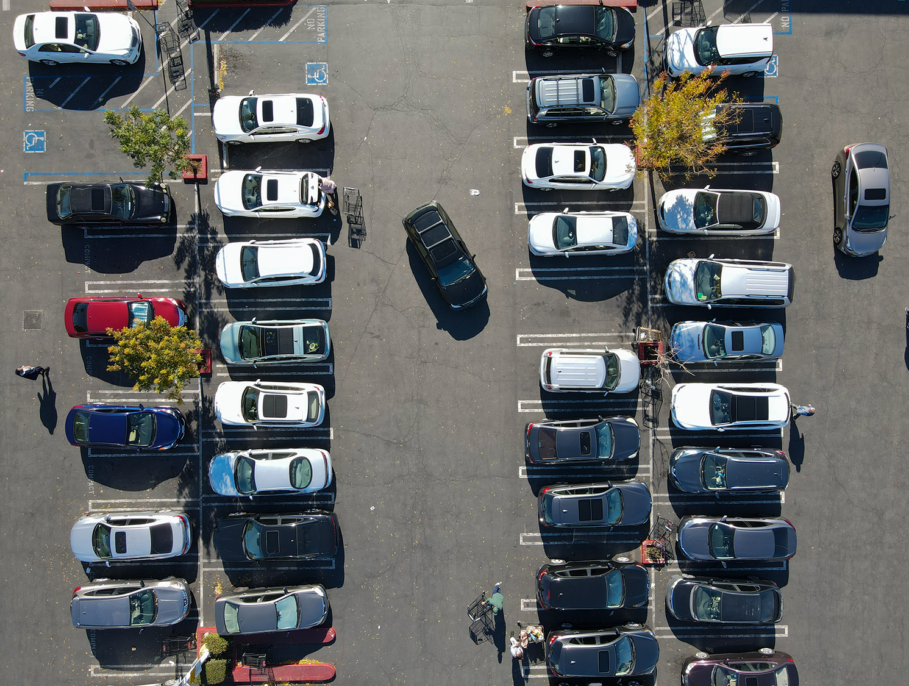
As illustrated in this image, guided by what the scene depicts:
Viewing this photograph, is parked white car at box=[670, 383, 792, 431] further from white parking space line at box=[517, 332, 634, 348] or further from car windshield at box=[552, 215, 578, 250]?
car windshield at box=[552, 215, 578, 250]

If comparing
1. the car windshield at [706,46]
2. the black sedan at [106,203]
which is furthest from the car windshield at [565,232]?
the black sedan at [106,203]

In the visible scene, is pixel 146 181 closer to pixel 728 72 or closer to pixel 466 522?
pixel 466 522

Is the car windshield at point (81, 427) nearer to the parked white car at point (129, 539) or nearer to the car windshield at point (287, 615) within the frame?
the parked white car at point (129, 539)

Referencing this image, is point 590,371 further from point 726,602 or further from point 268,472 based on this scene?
point 268,472

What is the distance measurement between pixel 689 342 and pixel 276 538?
18.4 metres

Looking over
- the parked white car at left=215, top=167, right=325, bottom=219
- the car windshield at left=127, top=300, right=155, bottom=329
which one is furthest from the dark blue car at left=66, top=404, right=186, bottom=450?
the parked white car at left=215, top=167, right=325, bottom=219

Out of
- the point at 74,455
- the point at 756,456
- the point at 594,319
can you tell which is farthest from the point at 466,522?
the point at 74,455

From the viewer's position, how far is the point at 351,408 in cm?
2483

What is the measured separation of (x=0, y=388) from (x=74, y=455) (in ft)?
13.9

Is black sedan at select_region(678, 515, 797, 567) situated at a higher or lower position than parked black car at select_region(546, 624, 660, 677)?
higher

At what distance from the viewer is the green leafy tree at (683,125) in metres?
21.9

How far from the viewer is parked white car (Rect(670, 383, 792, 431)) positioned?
77.2ft

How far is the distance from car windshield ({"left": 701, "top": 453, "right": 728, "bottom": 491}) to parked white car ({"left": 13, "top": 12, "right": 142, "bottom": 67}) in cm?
2906

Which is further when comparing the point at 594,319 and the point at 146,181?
the point at 594,319
